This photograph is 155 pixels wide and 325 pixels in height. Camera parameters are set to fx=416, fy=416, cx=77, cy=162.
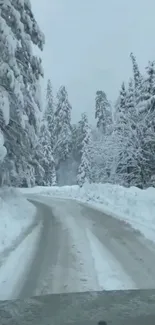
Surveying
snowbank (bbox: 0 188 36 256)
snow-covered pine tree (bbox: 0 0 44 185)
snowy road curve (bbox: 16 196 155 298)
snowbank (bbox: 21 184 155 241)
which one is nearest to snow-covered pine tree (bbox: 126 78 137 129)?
snowbank (bbox: 21 184 155 241)

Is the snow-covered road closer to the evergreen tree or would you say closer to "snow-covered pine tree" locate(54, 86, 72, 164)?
"snow-covered pine tree" locate(54, 86, 72, 164)

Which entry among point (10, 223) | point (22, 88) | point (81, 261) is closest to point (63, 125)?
point (22, 88)

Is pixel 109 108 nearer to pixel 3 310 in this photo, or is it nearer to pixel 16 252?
pixel 16 252

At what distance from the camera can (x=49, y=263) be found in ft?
27.2

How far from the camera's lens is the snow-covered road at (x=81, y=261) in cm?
655

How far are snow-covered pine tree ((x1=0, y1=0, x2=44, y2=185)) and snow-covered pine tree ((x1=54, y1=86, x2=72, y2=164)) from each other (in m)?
44.0

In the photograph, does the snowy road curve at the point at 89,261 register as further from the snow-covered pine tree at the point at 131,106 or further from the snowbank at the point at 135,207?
the snow-covered pine tree at the point at 131,106

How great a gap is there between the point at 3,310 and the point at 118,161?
28.0 meters

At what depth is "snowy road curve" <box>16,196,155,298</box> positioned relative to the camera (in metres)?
6.57

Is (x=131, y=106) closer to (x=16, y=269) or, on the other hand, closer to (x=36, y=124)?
(x=36, y=124)

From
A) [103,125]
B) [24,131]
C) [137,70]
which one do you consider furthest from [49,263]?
[103,125]

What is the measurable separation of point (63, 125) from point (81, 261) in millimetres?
56385

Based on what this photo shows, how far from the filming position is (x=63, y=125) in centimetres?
6419

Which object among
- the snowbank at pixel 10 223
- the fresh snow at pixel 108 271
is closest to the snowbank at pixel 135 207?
the fresh snow at pixel 108 271
